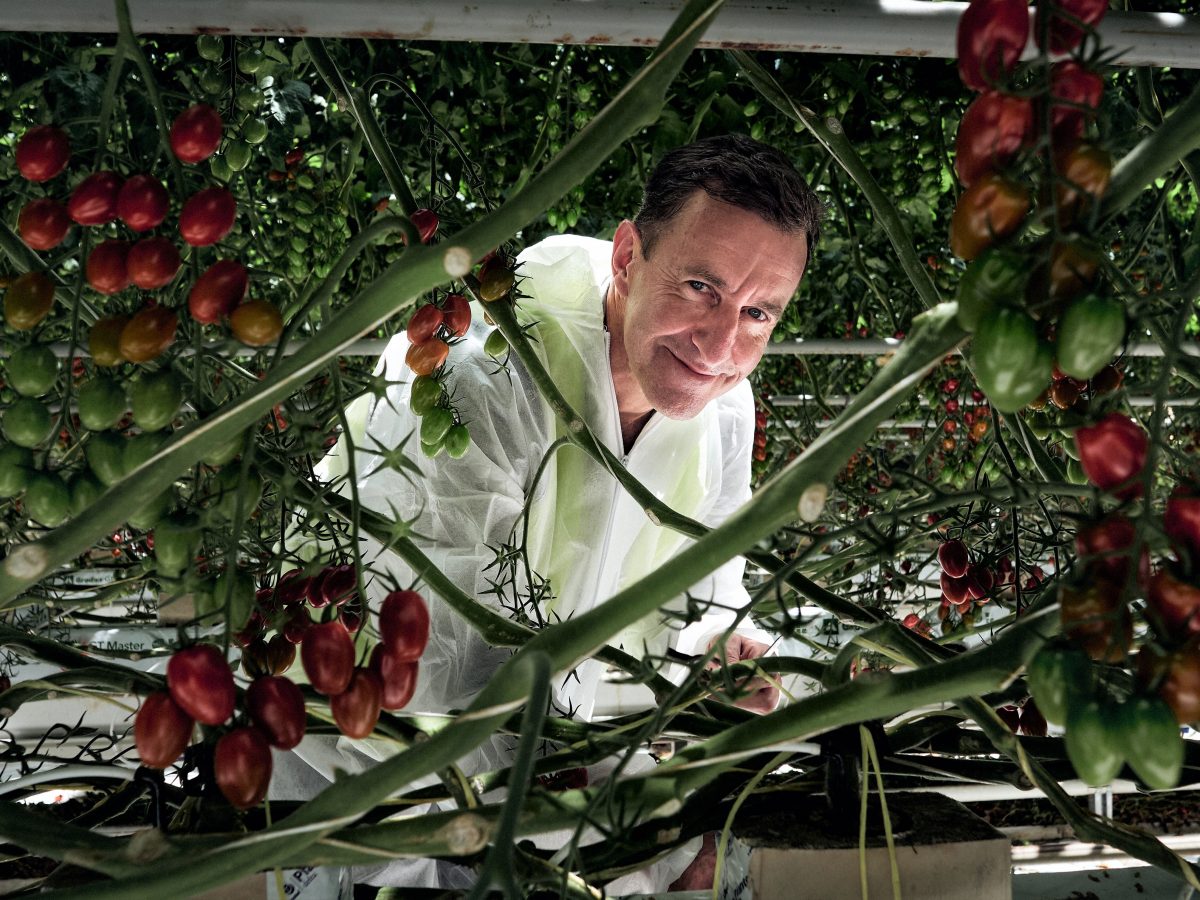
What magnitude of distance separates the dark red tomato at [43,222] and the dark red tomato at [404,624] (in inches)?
11.3

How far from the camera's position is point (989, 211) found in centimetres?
39

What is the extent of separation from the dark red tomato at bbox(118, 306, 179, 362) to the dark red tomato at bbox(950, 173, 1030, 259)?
1.17ft

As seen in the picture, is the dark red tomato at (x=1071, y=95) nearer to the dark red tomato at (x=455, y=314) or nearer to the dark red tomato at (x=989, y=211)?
the dark red tomato at (x=989, y=211)

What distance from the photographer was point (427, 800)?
573 mm

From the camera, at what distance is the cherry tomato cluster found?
37 cm

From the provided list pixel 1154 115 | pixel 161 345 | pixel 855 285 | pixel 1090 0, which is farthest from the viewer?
pixel 855 285

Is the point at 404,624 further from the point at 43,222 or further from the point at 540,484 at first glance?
the point at 540,484

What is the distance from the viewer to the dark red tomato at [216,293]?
0.51 metres

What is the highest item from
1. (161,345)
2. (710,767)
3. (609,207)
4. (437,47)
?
(609,207)

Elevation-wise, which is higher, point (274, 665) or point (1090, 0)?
point (1090, 0)

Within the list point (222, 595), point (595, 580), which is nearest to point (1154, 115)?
point (222, 595)

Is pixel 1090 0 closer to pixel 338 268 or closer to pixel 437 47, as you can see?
pixel 338 268

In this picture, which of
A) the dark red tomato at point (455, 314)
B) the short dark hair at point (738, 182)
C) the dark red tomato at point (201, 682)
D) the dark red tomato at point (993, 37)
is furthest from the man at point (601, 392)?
the dark red tomato at point (993, 37)

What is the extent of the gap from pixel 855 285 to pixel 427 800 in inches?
97.8
